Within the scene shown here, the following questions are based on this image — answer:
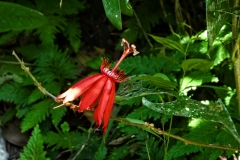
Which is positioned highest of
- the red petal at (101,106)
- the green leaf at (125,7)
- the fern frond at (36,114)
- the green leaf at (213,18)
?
the green leaf at (125,7)

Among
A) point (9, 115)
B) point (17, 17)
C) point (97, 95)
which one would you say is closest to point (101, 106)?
point (97, 95)

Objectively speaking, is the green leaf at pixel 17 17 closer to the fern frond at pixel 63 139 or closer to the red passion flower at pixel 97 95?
the fern frond at pixel 63 139

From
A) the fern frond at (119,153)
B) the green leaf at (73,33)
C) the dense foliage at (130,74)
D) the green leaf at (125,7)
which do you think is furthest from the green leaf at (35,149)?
the green leaf at (73,33)

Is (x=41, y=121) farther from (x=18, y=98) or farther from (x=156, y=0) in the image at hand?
(x=156, y=0)

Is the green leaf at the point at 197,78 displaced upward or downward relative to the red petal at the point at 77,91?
downward

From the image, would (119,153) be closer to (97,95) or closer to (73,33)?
(97,95)

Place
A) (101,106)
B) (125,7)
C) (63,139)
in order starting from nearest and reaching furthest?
(101,106)
(125,7)
(63,139)

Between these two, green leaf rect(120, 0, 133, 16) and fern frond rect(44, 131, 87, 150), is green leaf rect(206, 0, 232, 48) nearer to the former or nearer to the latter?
green leaf rect(120, 0, 133, 16)

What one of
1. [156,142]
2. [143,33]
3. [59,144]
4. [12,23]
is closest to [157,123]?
[156,142]
